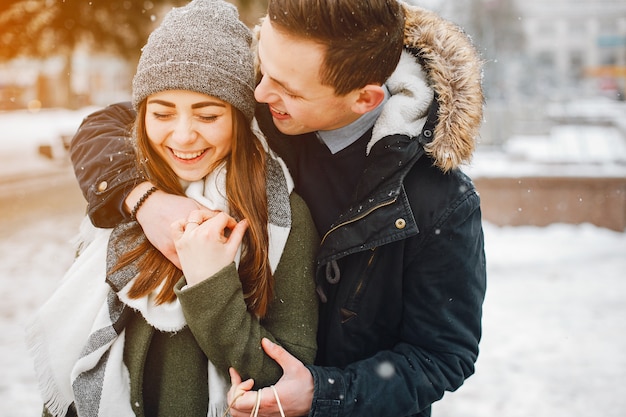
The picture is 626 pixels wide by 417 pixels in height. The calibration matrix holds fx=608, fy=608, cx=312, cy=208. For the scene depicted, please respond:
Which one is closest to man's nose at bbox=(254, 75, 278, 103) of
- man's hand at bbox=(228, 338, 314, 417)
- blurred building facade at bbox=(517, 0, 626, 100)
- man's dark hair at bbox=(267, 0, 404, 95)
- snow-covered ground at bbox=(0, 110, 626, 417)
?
man's dark hair at bbox=(267, 0, 404, 95)

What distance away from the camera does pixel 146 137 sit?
1841 millimetres

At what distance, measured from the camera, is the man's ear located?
1.82m

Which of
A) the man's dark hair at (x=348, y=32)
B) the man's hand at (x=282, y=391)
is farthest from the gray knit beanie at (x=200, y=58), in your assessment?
the man's hand at (x=282, y=391)

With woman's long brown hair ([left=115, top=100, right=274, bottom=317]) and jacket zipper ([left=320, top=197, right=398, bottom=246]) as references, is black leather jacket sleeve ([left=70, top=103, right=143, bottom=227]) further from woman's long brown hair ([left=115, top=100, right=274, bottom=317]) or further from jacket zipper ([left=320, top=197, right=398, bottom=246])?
jacket zipper ([left=320, top=197, right=398, bottom=246])

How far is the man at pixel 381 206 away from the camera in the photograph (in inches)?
67.3

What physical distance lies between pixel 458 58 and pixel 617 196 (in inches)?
257

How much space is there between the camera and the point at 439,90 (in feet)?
5.83

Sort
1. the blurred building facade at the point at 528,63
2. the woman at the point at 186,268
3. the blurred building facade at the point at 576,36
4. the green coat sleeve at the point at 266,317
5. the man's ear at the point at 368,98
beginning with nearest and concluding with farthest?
the green coat sleeve at the point at 266,317 → the woman at the point at 186,268 → the man's ear at the point at 368,98 → the blurred building facade at the point at 528,63 → the blurred building facade at the point at 576,36

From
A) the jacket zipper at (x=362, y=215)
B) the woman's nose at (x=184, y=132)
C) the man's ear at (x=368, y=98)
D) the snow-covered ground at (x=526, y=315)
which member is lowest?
the snow-covered ground at (x=526, y=315)

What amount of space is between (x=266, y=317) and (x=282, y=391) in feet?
0.74

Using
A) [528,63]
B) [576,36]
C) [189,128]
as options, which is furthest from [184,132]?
[576,36]

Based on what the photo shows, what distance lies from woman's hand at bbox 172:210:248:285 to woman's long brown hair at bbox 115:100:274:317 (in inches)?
3.2

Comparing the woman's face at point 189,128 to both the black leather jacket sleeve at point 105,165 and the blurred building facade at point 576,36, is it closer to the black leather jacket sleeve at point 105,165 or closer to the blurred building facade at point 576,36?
the black leather jacket sleeve at point 105,165

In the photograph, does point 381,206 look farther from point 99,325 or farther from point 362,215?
point 99,325
